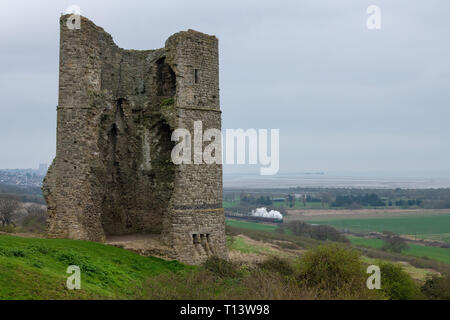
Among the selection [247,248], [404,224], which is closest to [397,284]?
[247,248]

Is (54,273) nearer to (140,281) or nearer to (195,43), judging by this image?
(140,281)

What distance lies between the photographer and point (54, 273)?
13.0 metres

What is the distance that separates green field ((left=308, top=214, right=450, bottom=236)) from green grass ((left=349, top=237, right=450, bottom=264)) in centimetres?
1098

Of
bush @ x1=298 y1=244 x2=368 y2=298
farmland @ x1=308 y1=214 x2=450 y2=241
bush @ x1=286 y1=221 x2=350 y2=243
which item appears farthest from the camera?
farmland @ x1=308 y1=214 x2=450 y2=241

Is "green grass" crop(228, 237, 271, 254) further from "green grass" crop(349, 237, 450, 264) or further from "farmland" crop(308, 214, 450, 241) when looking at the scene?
"farmland" crop(308, 214, 450, 241)

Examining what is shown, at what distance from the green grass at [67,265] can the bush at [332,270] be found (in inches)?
201

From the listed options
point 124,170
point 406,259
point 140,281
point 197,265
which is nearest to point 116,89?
point 124,170

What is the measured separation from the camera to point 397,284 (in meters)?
20.1

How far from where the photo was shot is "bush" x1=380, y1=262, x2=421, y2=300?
1986cm

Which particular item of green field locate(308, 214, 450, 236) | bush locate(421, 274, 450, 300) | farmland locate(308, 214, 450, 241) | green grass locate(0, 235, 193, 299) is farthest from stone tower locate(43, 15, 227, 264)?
green field locate(308, 214, 450, 236)

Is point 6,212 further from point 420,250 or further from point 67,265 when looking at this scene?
point 420,250

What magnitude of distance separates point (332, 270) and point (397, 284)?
16.0ft

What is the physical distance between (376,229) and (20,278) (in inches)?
2596

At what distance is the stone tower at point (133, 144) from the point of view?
20219mm
